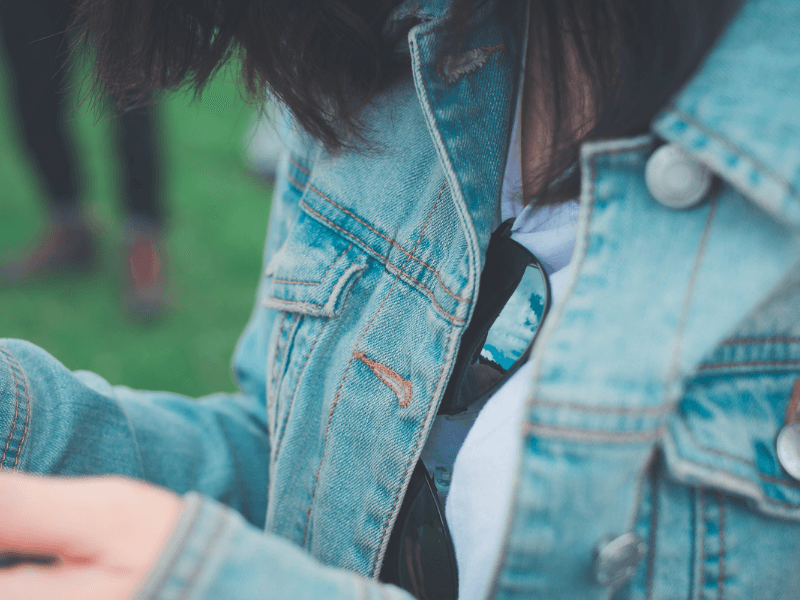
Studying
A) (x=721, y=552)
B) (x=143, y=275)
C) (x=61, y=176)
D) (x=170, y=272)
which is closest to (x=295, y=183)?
(x=721, y=552)

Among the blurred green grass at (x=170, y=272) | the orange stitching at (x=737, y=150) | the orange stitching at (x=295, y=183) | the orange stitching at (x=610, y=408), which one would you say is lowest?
the blurred green grass at (x=170, y=272)

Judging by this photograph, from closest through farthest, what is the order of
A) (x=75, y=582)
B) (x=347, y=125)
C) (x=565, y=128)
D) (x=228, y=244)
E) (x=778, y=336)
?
(x=75, y=582)
(x=778, y=336)
(x=565, y=128)
(x=347, y=125)
(x=228, y=244)

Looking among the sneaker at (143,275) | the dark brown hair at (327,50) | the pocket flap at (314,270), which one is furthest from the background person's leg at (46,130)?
the pocket flap at (314,270)

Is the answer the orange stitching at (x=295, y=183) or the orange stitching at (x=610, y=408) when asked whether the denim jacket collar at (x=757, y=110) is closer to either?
the orange stitching at (x=610, y=408)

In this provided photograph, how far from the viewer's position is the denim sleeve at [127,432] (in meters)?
0.64

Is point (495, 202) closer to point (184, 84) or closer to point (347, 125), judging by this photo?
point (347, 125)

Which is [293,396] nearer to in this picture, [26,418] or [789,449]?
[26,418]

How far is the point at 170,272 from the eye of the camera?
243 centimetres

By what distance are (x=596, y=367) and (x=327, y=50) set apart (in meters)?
0.48

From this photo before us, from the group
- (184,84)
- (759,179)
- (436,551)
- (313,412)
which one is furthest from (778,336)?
(184,84)

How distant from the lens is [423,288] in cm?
64

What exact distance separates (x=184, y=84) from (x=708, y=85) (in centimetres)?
64

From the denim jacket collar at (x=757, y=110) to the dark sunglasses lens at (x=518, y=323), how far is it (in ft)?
0.70

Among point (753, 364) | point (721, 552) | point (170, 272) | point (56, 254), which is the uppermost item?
point (753, 364)
